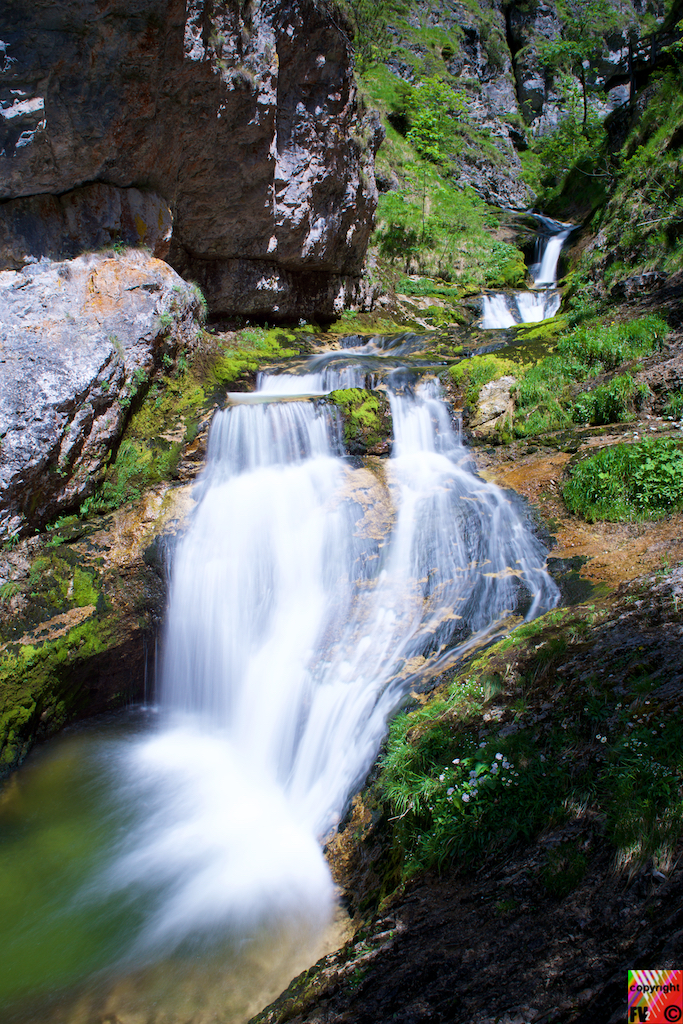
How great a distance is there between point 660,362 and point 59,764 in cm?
818

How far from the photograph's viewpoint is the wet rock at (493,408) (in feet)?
25.0

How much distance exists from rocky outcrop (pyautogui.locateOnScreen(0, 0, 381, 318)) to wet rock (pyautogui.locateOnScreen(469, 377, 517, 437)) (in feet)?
17.3

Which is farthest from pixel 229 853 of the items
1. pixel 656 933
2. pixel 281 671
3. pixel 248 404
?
pixel 248 404

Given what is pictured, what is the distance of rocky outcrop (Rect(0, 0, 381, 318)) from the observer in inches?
249

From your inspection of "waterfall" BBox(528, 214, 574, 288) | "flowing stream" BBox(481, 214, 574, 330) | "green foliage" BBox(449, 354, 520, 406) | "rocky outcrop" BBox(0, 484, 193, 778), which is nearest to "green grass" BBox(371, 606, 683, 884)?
"rocky outcrop" BBox(0, 484, 193, 778)

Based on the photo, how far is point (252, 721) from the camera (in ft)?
16.9

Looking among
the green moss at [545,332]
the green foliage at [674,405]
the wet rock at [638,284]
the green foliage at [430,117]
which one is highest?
the green foliage at [430,117]

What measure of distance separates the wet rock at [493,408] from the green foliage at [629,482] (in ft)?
5.70

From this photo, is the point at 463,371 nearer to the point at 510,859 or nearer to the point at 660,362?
the point at 660,362

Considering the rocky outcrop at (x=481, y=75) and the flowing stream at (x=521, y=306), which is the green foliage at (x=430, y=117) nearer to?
the rocky outcrop at (x=481, y=75)

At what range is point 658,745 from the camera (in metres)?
2.51

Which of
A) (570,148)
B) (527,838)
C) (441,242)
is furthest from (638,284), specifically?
(570,148)

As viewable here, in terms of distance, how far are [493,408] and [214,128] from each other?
5876mm

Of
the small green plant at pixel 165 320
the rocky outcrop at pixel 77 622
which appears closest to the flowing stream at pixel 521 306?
the small green plant at pixel 165 320
